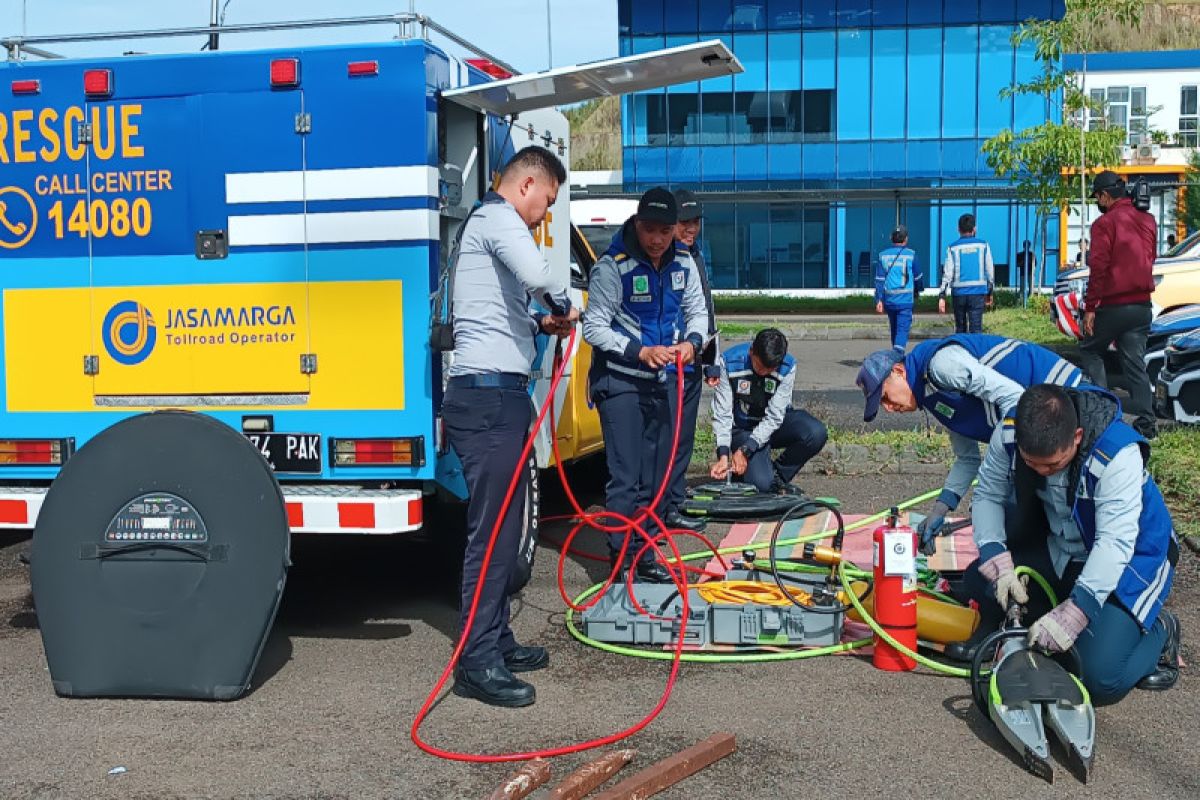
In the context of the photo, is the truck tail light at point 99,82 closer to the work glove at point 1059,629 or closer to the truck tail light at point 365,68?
the truck tail light at point 365,68

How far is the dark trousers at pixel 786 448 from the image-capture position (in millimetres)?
9195

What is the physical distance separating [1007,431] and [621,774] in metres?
2.06

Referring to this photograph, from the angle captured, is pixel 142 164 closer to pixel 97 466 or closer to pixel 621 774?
pixel 97 466

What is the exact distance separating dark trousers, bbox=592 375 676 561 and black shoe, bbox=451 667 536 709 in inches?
66.4

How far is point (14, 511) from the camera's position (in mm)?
6129

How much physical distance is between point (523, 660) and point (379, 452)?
1.19 m

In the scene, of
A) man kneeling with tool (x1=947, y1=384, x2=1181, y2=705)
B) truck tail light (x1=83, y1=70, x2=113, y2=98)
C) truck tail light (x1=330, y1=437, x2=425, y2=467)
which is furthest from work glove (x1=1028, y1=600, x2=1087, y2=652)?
truck tail light (x1=83, y1=70, x2=113, y2=98)

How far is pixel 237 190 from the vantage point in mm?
6109

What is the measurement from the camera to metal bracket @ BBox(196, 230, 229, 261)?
242 inches

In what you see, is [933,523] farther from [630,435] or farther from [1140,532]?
[630,435]

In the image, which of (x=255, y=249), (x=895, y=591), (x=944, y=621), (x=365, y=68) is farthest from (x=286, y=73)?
(x=944, y=621)

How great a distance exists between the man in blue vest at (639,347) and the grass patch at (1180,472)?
3143 mm

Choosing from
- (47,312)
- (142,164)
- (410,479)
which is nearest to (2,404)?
(47,312)

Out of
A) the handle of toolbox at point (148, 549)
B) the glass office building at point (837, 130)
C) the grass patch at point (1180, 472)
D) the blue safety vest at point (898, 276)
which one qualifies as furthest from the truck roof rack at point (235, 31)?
the glass office building at point (837, 130)
